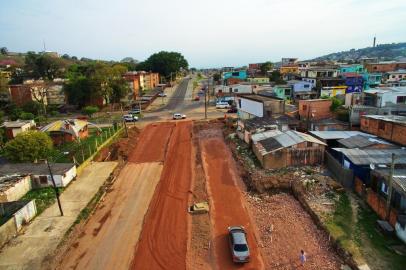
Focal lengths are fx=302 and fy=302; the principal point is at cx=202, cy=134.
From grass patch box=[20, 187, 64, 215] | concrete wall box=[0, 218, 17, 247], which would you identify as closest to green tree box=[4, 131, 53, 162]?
grass patch box=[20, 187, 64, 215]

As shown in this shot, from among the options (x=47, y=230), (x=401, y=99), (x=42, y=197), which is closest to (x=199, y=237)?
(x=47, y=230)

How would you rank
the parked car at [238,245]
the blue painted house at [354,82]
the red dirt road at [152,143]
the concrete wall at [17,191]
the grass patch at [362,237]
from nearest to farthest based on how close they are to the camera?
the grass patch at [362,237] → the parked car at [238,245] → the concrete wall at [17,191] → the red dirt road at [152,143] → the blue painted house at [354,82]

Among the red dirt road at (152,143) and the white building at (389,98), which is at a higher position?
the white building at (389,98)

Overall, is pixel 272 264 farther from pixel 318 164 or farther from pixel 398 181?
pixel 318 164

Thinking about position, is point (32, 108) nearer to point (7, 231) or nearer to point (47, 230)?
point (7, 231)

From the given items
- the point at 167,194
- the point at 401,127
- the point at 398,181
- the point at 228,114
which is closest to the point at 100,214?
the point at 167,194

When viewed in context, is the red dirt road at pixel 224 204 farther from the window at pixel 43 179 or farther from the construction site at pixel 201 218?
the window at pixel 43 179

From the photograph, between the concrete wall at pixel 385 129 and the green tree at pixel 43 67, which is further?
the green tree at pixel 43 67

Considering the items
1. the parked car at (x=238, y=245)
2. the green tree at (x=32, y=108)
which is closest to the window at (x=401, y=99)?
the parked car at (x=238, y=245)
